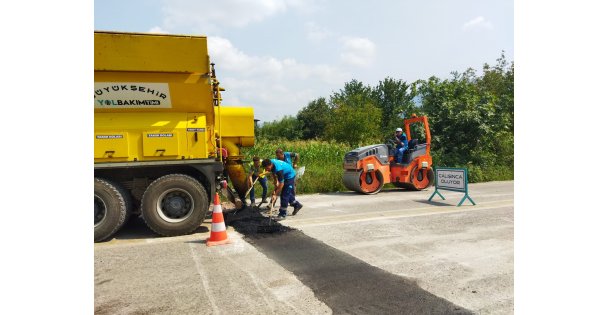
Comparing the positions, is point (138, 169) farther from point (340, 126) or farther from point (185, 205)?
point (340, 126)

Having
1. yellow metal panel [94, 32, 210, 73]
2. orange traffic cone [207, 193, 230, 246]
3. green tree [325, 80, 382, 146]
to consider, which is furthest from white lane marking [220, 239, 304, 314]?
green tree [325, 80, 382, 146]

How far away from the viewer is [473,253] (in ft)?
16.6

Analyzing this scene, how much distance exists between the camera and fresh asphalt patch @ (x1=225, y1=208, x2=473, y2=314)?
3.39m

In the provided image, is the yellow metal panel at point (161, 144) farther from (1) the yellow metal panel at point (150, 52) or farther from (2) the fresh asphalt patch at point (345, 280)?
(2) the fresh asphalt patch at point (345, 280)

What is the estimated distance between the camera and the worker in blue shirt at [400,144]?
1177 centimetres

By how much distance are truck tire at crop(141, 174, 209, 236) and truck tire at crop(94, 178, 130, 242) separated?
1.23 feet

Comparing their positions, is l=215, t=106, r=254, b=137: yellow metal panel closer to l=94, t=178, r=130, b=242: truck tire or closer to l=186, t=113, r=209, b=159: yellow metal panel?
l=186, t=113, r=209, b=159: yellow metal panel

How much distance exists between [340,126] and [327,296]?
1181 inches

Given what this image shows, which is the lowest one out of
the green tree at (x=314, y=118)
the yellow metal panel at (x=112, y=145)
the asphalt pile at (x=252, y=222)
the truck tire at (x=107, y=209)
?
the asphalt pile at (x=252, y=222)

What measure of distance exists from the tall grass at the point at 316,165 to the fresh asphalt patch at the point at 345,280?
5.82 metres

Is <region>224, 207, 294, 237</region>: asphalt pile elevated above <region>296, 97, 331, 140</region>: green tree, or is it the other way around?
<region>296, 97, 331, 140</region>: green tree

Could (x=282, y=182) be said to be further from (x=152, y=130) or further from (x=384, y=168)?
(x=384, y=168)

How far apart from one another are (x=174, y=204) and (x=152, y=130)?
1351 mm

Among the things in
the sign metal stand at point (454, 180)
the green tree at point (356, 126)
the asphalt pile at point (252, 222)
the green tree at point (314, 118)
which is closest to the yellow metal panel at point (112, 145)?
the asphalt pile at point (252, 222)
